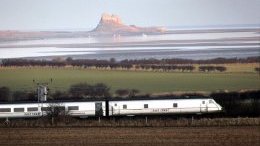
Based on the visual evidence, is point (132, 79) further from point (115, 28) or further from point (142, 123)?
point (142, 123)

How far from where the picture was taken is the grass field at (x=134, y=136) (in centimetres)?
2592

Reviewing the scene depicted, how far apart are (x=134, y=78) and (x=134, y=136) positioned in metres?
10.9

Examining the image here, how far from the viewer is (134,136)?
1114 inches

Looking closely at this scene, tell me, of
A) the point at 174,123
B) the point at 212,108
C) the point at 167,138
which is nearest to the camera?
the point at 167,138

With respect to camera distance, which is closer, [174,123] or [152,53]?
[174,123]

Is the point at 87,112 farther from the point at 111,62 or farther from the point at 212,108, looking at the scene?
the point at 212,108

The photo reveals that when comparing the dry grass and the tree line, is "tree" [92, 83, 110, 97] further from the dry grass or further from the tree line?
the dry grass

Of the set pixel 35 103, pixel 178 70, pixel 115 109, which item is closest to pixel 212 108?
pixel 178 70

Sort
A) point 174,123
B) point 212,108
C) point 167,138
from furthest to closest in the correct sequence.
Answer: point 212,108, point 174,123, point 167,138

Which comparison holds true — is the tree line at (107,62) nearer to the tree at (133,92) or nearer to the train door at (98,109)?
the tree at (133,92)

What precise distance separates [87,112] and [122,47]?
4250 millimetres

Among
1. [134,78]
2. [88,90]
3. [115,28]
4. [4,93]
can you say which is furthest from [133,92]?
[4,93]

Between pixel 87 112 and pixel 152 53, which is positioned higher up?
pixel 152 53

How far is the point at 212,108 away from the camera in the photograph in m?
38.9
